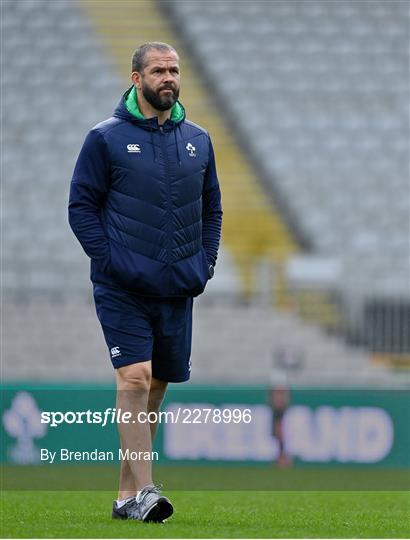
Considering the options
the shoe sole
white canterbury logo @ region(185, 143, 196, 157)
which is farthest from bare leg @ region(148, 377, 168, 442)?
white canterbury logo @ region(185, 143, 196, 157)

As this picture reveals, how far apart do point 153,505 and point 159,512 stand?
0.07 metres

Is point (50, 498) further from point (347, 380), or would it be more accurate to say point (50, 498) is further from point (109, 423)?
point (347, 380)

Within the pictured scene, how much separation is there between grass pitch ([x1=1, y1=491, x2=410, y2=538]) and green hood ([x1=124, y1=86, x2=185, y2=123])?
1.65 meters

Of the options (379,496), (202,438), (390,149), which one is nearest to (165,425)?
(202,438)

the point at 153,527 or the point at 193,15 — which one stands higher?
the point at 193,15

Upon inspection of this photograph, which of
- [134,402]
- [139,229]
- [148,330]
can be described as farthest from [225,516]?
[139,229]

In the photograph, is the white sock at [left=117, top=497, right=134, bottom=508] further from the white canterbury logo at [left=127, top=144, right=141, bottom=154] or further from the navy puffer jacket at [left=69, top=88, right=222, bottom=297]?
the white canterbury logo at [left=127, top=144, right=141, bottom=154]

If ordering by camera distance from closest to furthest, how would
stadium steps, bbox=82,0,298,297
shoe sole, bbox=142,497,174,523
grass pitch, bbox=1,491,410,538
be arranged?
1. grass pitch, bbox=1,491,410,538
2. shoe sole, bbox=142,497,174,523
3. stadium steps, bbox=82,0,298,297

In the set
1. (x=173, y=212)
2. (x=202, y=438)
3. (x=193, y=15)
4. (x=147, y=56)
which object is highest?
(x=193, y=15)

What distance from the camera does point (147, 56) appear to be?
18.7ft

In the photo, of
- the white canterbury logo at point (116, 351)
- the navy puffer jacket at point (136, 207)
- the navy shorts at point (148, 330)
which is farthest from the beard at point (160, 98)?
the white canterbury logo at point (116, 351)

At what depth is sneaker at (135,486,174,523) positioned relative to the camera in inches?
216

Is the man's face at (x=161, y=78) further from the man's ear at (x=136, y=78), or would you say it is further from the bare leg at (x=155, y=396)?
the bare leg at (x=155, y=396)

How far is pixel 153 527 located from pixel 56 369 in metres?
9.88
